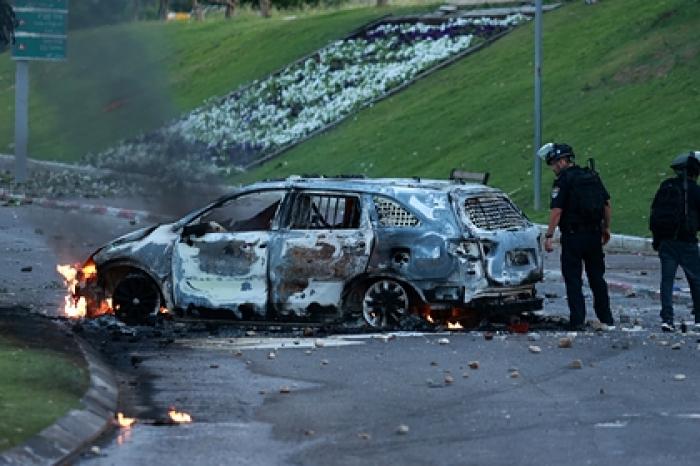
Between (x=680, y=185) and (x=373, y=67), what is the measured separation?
37639 mm

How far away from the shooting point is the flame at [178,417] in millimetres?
12680

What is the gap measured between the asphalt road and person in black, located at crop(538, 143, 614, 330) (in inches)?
24.1

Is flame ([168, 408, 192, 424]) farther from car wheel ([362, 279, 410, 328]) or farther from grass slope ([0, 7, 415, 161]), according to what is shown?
grass slope ([0, 7, 415, 161])

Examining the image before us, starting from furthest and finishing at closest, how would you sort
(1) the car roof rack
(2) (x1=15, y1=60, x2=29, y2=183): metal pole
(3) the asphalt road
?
(2) (x1=15, y1=60, x2=29, y2=183): metal pole, (1) the car roof rack, (3) the asphalt road

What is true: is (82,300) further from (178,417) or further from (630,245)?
(630,245)

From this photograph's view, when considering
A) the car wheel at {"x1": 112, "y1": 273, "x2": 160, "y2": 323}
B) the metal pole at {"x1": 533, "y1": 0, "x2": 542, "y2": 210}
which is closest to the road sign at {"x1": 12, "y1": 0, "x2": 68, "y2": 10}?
the metal pole at {"x1": 533, "y1": 0, "x2": 542, "y2": 210}

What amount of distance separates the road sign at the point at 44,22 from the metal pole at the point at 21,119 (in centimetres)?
135

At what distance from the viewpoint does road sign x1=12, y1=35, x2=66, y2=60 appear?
44.4m

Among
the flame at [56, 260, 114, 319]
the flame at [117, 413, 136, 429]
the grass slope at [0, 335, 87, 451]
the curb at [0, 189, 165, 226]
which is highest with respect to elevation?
the curb at [0, 189, 165, 226]

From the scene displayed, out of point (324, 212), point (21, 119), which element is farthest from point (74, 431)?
point (21, 119)

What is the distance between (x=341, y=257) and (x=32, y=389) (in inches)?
212

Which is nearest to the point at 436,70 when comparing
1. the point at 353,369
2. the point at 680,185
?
the point at 680,185

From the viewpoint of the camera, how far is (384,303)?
1812 centimetres

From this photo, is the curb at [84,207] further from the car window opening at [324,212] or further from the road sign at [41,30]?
the car window opening at [324,212]
